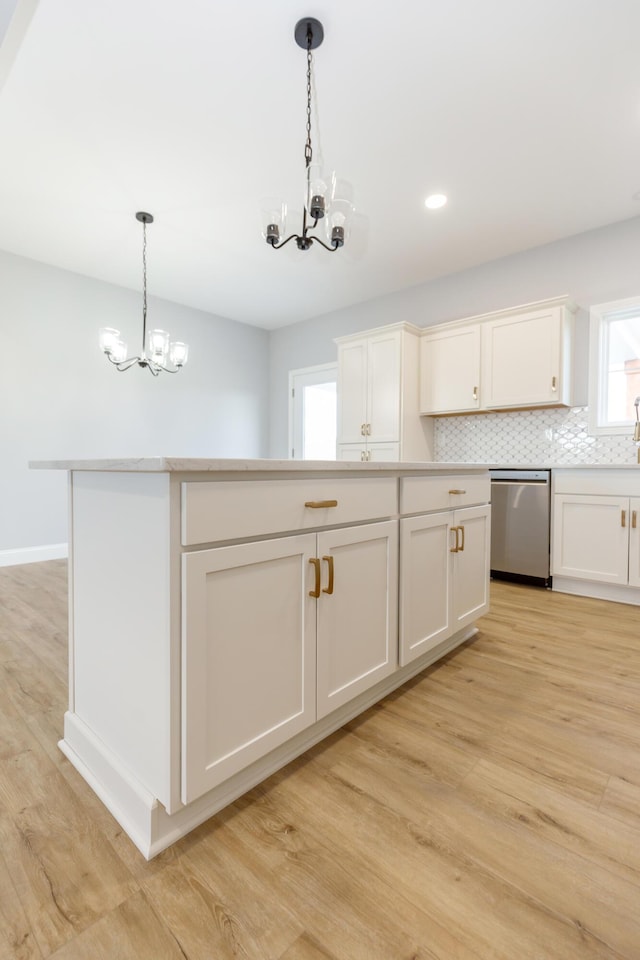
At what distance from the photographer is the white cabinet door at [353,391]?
442 centimetres

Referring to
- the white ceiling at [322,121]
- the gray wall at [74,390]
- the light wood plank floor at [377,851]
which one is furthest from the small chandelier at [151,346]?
the light wood plank floor at [377,851]

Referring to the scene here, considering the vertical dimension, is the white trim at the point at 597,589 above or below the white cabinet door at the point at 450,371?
below

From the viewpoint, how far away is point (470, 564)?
2109 mm

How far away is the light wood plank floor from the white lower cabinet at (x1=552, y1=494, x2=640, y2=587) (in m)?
1.52

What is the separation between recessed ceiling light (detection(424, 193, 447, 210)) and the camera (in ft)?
10.1

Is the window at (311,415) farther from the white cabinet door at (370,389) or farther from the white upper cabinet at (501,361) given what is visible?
the white upper cabinet at (501,361)

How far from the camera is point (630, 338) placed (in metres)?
3.41

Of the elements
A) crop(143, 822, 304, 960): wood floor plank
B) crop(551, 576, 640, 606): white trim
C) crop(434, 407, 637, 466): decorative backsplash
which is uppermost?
crop(434, 407, 637, 466): decorative backsplash

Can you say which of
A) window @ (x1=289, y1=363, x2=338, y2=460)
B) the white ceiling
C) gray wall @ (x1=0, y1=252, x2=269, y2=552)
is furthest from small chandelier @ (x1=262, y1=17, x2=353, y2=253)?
window @ (x1=289, y1=363, x2=338, y2=460)

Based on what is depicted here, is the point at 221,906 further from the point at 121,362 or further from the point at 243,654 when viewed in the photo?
the point at 121,362

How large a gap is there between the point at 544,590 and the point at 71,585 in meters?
3.08

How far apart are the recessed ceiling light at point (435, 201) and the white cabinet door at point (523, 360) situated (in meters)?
1.04

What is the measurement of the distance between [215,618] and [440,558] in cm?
113

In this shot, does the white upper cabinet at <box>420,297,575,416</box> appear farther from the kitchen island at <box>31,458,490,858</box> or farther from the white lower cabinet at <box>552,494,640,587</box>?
the kitchen island at <box>31,458,490,858</box>
